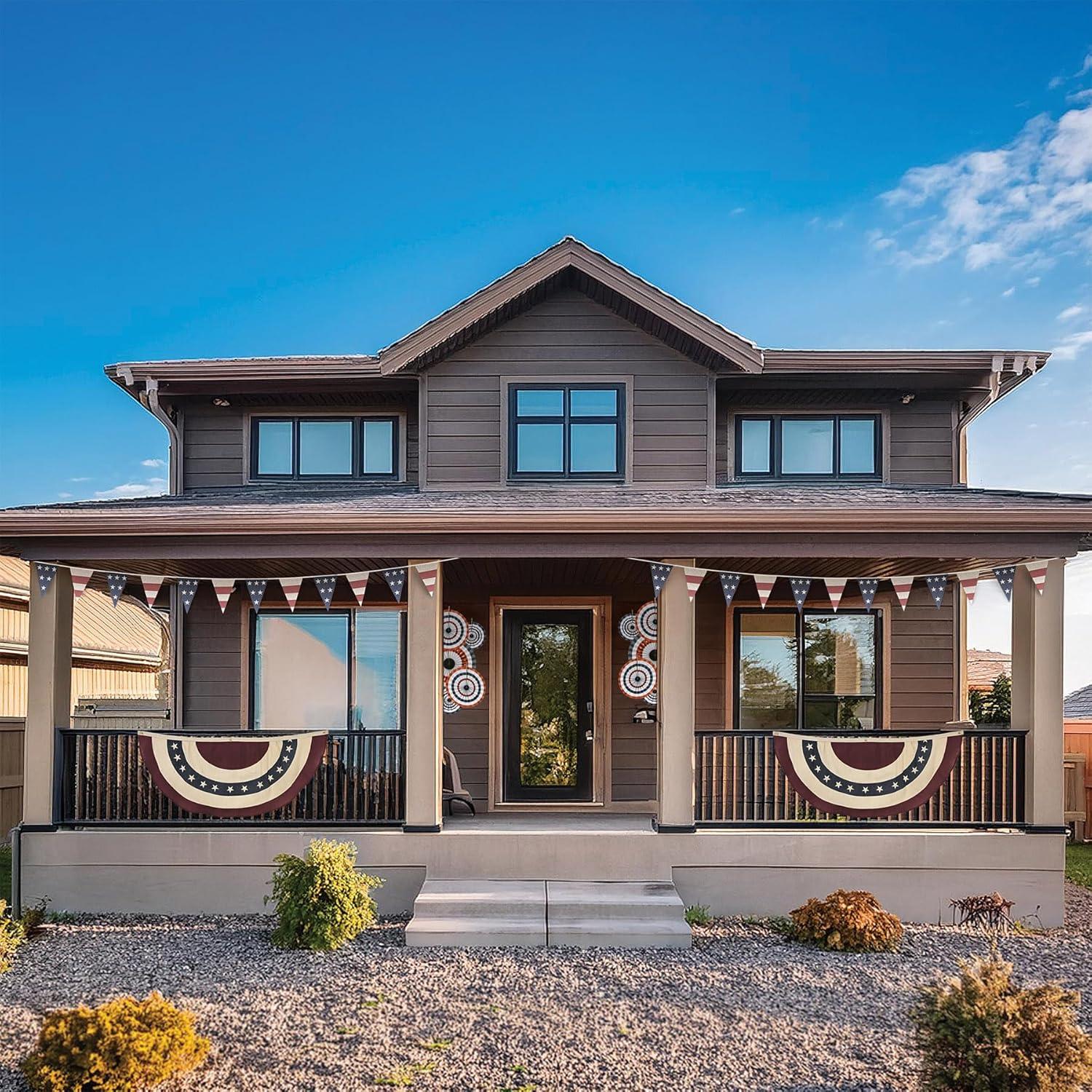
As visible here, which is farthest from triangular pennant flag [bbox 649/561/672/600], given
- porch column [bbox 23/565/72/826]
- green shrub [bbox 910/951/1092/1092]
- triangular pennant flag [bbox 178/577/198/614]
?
porch column [bbox 23/565/72/826]

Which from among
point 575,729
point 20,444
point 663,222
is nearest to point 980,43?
point 663,222

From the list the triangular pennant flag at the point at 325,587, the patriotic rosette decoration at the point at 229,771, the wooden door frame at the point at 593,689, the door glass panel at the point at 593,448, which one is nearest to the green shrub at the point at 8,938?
the patriotic rosette decoration at the point at 229,771

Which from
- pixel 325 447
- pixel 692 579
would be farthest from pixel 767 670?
pixel 325 447

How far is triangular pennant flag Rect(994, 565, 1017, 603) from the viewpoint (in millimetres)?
7180

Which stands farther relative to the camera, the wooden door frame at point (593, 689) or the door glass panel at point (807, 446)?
the door glass panel at point (807, 446)

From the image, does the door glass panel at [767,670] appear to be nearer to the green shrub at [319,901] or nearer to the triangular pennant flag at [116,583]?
the green shrub at [319,901]

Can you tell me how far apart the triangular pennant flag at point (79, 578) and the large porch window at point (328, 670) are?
223cm

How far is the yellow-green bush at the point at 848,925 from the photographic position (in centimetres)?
610

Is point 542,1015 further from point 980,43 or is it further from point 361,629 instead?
point 980,43

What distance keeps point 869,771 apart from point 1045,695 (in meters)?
1.57

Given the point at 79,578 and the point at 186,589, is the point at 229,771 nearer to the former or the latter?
the point at 186,589

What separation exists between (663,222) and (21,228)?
44.9 ft

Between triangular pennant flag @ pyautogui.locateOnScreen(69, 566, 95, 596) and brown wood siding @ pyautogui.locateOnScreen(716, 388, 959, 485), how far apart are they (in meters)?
6.29

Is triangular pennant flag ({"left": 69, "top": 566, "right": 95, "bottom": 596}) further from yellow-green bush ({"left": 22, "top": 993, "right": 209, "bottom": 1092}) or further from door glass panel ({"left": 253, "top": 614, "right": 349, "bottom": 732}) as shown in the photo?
yellow-green bush ({"left": 22, "top": 993, "right": 209, "bottom": 1092})
